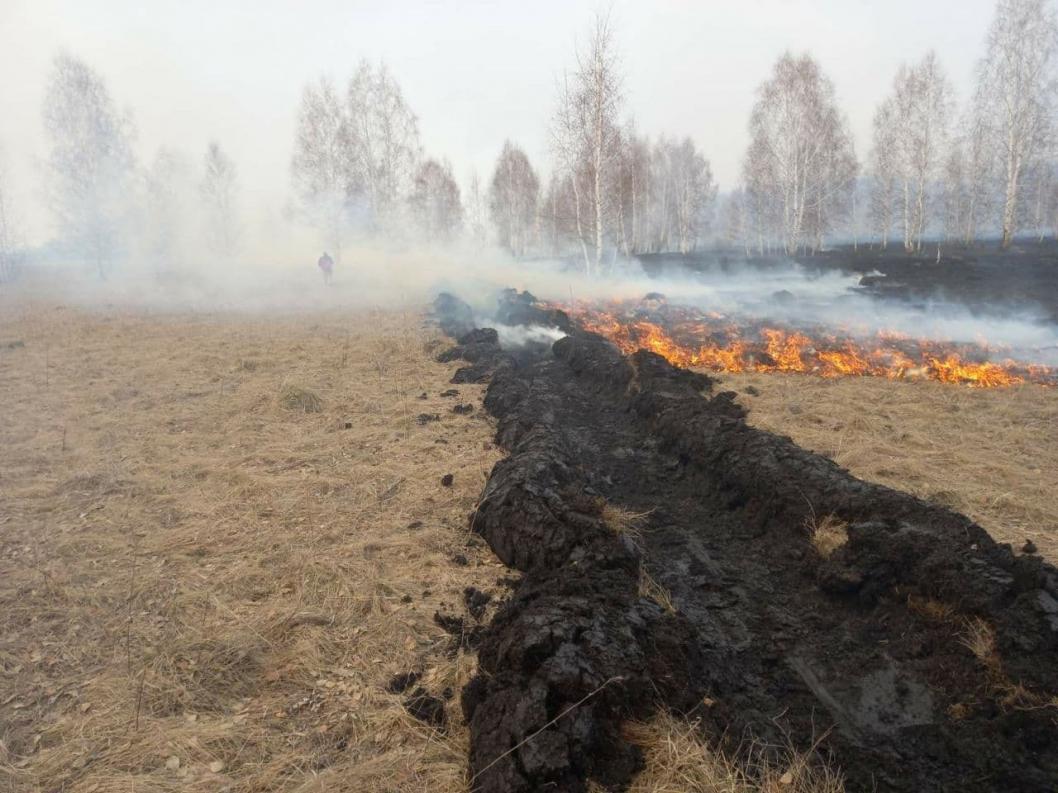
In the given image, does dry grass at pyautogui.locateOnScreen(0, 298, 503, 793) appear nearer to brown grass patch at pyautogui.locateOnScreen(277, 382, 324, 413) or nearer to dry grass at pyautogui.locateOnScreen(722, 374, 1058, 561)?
brown grass patch at pyautogui.locateOnScreen(277, 382, 324, 413)

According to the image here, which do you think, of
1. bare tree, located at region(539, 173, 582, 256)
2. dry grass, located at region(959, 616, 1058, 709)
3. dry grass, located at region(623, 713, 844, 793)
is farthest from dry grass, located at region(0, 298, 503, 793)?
bare tree, located at region(539, 173, 582, 256)

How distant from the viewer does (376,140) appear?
1256 inches

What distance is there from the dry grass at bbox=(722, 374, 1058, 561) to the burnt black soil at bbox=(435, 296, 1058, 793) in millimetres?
1260

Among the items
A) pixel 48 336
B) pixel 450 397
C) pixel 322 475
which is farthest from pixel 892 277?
pixel 48 336

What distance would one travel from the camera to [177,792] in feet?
7.86

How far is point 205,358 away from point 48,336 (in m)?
6.27

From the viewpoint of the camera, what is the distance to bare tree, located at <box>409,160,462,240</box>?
48.0 metres

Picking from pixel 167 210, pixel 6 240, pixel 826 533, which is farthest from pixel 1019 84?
pixel 6 240

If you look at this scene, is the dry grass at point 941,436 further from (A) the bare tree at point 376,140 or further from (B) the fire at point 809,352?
(A) the bare tree at point 376,140

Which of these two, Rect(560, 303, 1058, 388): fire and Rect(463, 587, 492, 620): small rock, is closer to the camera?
Rect(463, 587, 492, 620): small rock

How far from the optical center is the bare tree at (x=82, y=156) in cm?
2862

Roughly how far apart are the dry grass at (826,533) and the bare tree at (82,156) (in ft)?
124

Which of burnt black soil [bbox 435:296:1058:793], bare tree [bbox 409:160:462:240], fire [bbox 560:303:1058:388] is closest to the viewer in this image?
burnt black soil [bbox 435:296:1058:793]

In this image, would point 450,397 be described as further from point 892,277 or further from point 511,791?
point 892,277
